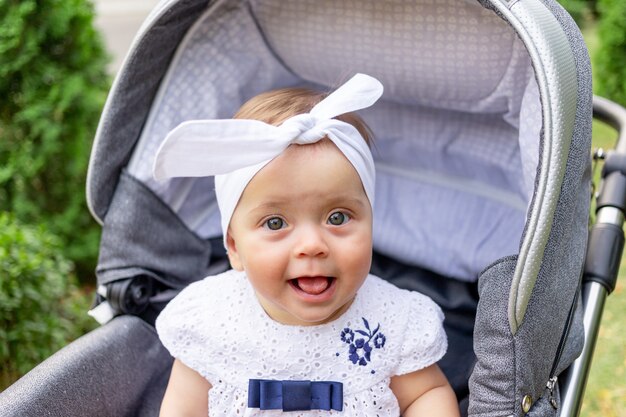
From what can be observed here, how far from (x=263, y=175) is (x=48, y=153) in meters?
1.87

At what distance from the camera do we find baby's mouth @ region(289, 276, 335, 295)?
1408 mm

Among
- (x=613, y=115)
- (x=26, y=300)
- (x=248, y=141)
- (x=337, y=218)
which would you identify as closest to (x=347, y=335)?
(x=337, y=218)

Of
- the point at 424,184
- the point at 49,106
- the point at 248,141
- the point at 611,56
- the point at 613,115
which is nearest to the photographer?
the point at 248,141

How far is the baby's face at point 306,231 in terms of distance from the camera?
4.59 feet

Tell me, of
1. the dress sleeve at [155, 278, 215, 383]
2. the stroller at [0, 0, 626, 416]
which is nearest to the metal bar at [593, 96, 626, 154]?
the stroller at [0, 0, 626, 416]

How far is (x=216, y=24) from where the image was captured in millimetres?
1928

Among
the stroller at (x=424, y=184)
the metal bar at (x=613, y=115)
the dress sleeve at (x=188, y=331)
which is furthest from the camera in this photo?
the metal bar at (x=613, y=115)

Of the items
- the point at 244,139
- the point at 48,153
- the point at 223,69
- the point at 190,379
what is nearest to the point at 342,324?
the point at 190,379

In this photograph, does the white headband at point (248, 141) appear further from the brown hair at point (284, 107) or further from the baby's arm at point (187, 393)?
the baby's arm at point (187, 393)

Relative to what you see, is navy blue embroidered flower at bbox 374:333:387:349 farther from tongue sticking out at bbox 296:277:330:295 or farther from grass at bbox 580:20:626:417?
grass at bbox 580:20:626:417

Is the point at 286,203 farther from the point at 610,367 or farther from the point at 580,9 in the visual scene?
the point at 580,9

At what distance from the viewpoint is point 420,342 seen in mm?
1535

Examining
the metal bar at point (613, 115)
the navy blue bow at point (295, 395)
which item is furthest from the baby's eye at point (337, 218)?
the metal bar at point (613, 115)

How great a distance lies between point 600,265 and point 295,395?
694 millimetres
